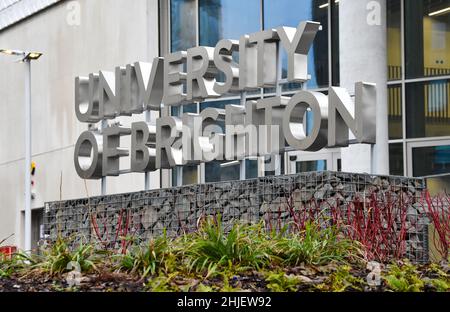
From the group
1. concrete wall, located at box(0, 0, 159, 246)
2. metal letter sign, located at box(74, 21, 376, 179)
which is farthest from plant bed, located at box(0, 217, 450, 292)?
concrete wall, located at box(0, 0, 159, 246)

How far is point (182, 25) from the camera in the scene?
29484 millimetres

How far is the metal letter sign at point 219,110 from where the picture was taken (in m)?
15.7

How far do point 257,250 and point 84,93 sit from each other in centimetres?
1124

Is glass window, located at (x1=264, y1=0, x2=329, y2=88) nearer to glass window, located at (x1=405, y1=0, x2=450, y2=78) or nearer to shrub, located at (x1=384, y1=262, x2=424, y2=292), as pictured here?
glass window, located at (x1=405, y1=0, x2=450, y2=78)

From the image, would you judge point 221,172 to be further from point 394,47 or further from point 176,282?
point 176,282

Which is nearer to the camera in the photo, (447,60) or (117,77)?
(117,77)

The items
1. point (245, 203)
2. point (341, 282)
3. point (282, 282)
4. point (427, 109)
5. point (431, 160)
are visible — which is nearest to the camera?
point (282, 282)

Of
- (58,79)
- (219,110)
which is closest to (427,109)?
(219,110)

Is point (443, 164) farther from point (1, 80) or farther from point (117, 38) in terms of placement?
point (1, 80)

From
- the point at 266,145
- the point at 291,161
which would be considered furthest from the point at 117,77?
the point at 291,161

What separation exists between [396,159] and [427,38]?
3033mm
